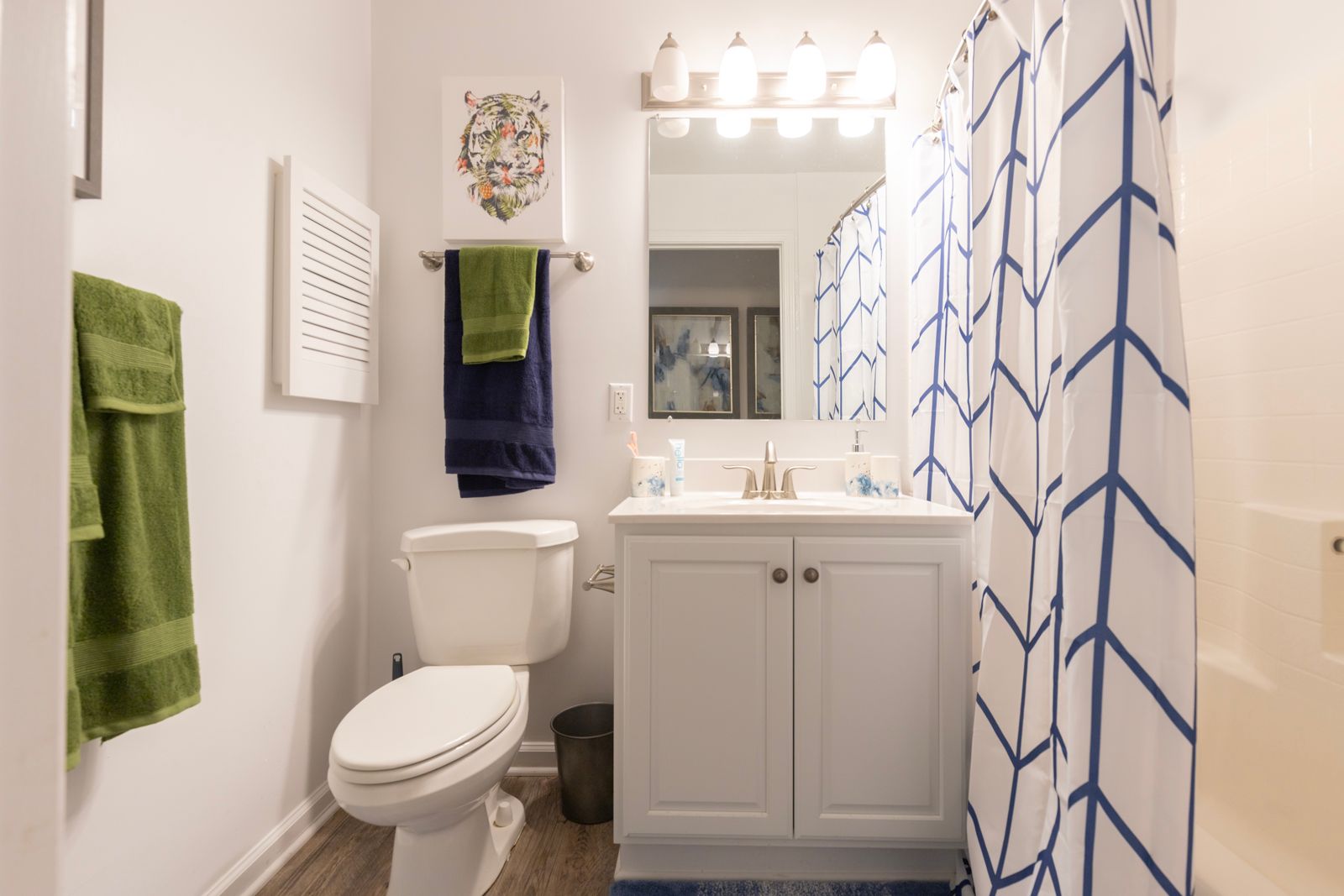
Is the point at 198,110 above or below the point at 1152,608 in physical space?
above

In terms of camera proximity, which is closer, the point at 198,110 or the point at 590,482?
the point at 198,110

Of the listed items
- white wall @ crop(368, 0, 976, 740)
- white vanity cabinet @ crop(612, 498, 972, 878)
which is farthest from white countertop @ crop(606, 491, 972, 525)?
white wall @ crop(368, 0, 976, 740)

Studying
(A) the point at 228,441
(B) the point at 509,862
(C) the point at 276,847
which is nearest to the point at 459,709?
(B) the point at 509,862

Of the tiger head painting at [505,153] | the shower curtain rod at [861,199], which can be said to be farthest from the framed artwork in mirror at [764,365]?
the tiger head painting at [505,153]

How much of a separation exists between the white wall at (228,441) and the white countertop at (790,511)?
0.79m

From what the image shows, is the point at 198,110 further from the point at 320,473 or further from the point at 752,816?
the point at 752,816

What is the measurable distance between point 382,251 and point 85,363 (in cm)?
113

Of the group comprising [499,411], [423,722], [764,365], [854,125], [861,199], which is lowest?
[423,722]

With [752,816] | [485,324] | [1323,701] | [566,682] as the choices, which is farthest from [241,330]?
[1323,701]

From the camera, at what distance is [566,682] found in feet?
6.53

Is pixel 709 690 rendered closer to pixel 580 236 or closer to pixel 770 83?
pixel 580 236

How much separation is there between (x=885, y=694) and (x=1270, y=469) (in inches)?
35.5

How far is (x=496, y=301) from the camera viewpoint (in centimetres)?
187

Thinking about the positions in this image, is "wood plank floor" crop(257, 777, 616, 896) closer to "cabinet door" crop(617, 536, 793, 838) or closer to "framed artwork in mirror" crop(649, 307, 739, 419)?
"cabinet door" crop(617, 536, 793, 838)
